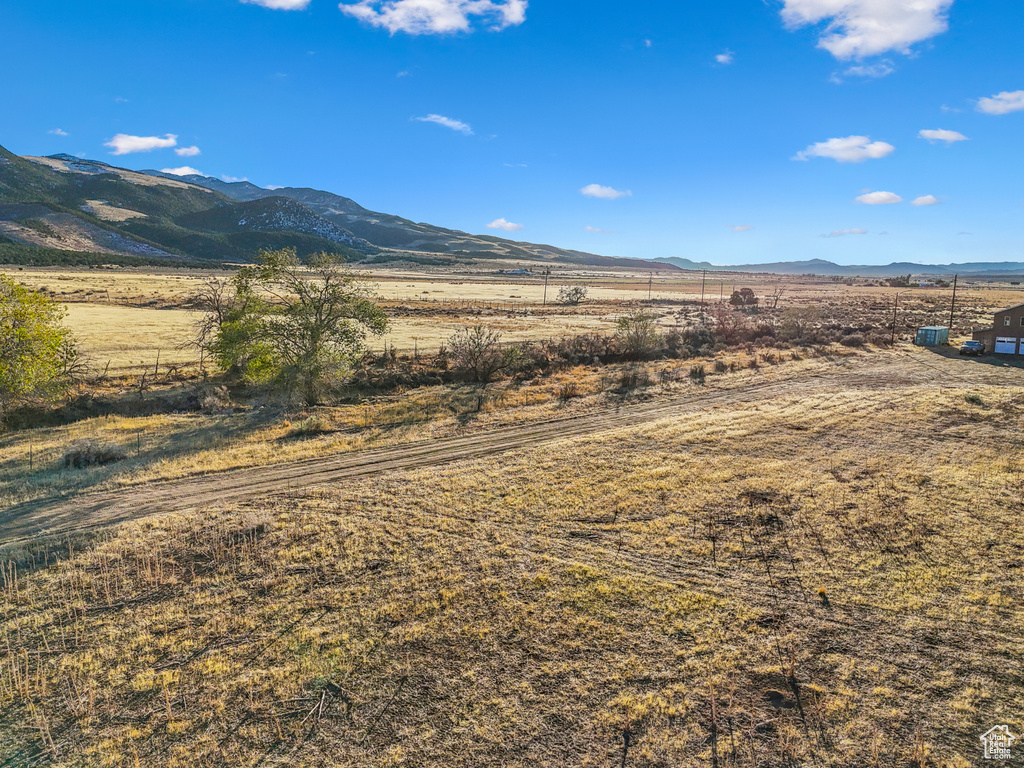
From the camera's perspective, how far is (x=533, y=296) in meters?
112

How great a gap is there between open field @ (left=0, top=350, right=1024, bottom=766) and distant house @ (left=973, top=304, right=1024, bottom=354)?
34.3m

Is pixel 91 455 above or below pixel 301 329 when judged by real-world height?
below

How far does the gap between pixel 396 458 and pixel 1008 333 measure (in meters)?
53.2

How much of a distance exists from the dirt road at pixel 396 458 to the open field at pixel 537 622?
1.46ft

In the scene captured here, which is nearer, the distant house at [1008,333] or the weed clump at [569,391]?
the weed clump at [569,391]

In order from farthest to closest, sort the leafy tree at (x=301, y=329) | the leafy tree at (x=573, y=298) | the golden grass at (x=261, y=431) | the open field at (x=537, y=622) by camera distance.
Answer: the leafy tree at (x=573, y=298) < the leafy tree at (x=301, y=329) < the golden grass at (x=261, y=431) < the open field at (x=537, y=622)

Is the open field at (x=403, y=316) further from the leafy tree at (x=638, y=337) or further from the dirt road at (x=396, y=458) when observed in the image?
the dirt road at (x=396, y=458)

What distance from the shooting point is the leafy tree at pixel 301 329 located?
90.7 ft

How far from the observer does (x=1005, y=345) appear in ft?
149

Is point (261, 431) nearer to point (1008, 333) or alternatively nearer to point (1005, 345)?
point (1005, 345)

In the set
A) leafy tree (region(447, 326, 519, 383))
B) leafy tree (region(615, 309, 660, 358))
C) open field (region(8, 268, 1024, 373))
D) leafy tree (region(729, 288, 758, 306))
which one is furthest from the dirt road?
leafy tree (region(729, 288, 758, 306))

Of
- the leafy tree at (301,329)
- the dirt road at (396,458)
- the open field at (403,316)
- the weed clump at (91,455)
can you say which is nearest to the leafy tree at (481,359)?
the open field at (403,316)

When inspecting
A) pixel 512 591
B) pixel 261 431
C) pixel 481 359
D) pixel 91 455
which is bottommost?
pixel 512 591

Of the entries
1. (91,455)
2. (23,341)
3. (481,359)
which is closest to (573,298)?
(481,359)
